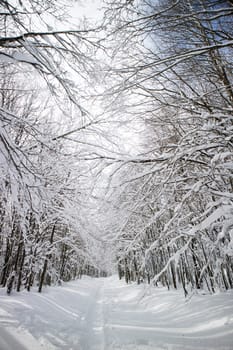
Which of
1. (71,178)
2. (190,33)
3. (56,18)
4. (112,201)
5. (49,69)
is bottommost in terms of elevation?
(112,201)

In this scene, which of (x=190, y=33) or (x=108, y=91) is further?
(x=190, y=33)

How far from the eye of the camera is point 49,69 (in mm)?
2279

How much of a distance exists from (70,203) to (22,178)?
63.6 inches

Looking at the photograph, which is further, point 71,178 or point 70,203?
point 70,203

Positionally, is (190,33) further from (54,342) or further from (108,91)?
(54,342)

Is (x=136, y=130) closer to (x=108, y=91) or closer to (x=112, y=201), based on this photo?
(x=108, y=91)

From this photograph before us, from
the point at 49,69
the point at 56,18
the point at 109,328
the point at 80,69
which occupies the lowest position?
the point at 109,328

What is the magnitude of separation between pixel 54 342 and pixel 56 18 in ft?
18.4

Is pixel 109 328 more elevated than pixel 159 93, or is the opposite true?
pixel 159 93

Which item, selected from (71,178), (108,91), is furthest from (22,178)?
(108,91)

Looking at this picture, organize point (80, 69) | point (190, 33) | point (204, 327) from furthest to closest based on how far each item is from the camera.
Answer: point (204, 327), point (190, 33), point (80, 69)

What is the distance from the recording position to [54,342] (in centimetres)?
355

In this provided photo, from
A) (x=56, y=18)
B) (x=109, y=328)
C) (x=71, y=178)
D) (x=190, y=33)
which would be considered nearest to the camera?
(x=56, y=18)

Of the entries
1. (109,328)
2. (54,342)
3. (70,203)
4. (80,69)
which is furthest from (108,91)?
(109,328)
